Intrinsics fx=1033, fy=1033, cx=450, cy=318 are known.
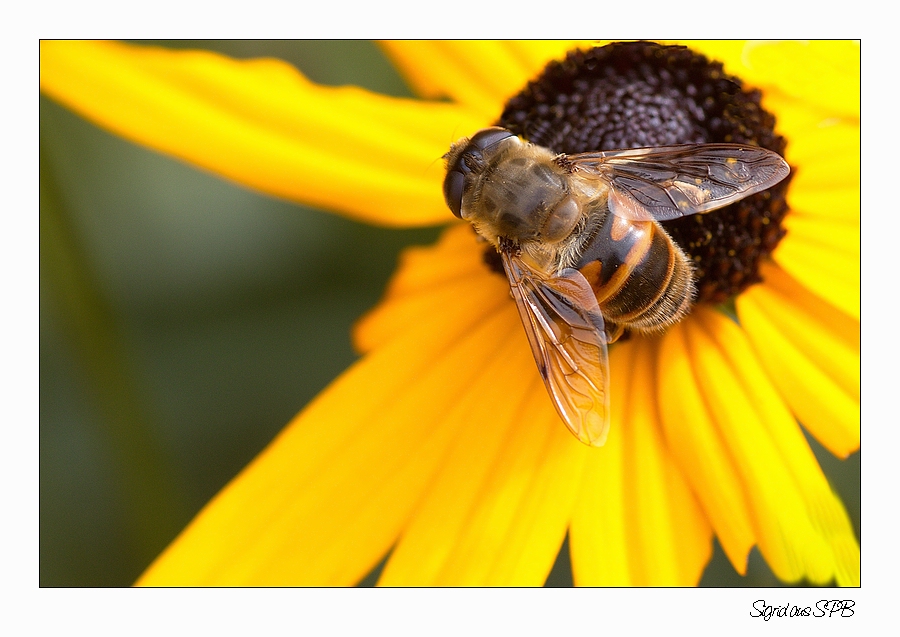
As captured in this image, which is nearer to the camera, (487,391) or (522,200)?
(522,200)

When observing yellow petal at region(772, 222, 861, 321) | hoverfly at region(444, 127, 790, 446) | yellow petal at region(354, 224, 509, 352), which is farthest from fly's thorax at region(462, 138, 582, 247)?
yellow petal at region(772, 222, 861, 321)

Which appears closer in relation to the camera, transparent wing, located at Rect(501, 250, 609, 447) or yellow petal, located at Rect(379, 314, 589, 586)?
transparent wing, located at Rect(501, 250, 609, 447)

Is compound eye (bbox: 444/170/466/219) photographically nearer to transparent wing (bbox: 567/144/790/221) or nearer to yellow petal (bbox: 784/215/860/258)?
transparent wing (bbox: 567/144/790/221)

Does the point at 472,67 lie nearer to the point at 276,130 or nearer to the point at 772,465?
the point at 276,130

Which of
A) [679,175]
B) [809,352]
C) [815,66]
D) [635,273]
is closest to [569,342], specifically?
[635,273]

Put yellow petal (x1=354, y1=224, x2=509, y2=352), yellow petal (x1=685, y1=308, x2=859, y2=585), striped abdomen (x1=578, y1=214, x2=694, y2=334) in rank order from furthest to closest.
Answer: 1. yellow petal (x1=354, y1=224, x2=509, y2=352)
2. yellow petal (x1=685, y1=308, x2=859, y2=585)
3. striped abdomen (x1=578, y1=214, x2=694, y2=334)

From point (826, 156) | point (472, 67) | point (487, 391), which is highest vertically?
point (472, 67)
